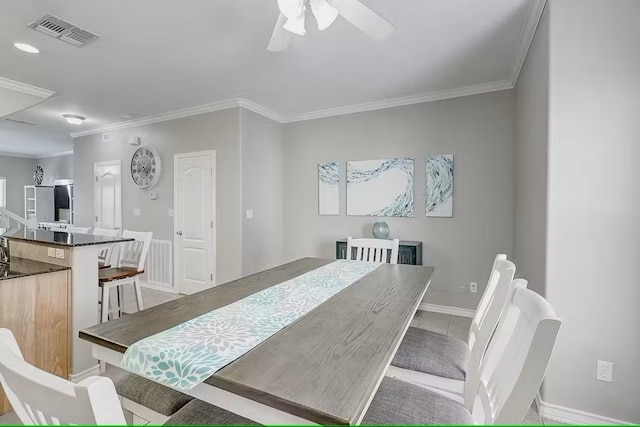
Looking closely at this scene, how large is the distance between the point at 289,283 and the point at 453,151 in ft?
8.79

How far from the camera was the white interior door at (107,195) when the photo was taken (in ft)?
15.9

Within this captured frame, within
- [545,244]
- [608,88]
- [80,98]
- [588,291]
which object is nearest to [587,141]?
[608,88]

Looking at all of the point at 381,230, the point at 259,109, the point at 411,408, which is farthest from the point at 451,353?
the point at 259,109

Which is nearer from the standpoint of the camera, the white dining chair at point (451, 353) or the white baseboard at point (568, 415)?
the white dining chair at point (451, 353)

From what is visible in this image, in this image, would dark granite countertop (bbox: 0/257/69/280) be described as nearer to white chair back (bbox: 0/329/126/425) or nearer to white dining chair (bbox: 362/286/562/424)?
white chair back (bbox: 0/329/126/425)

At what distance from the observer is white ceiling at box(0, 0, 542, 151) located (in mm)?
2068

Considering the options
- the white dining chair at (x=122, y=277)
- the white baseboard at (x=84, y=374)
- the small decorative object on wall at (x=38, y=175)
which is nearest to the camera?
the white baseboard at (x=84, y=374)

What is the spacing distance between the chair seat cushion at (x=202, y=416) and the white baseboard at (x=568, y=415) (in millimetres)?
1861

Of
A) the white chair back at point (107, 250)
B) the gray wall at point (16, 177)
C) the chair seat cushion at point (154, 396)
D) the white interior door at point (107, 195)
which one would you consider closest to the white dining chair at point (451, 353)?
the chair seat cushion at point (154, 396)

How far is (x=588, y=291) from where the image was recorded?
171 centimetres

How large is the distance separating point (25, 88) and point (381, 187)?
163 inches

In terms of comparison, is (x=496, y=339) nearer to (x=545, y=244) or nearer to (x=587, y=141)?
(x=545, y=244)

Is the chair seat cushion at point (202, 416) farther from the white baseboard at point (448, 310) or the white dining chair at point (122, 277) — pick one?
the white baseboard at point (448, 310)

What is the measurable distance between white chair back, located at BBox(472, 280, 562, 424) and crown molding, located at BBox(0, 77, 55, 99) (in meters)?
4.74
